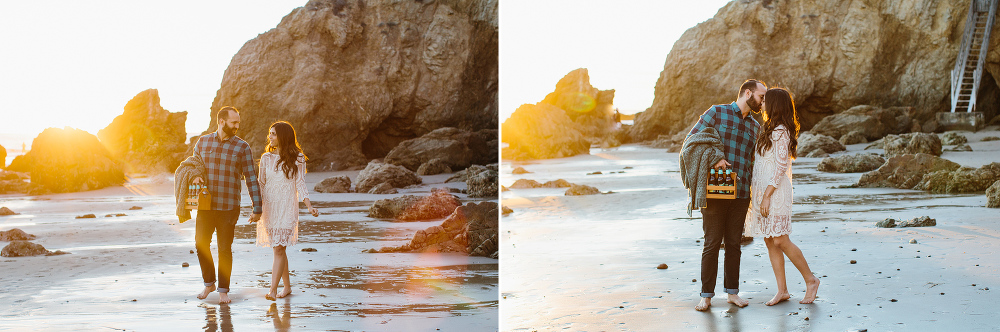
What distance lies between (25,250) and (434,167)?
26.5 feet

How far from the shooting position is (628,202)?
8.79 meters

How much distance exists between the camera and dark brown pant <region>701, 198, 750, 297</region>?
3420mm

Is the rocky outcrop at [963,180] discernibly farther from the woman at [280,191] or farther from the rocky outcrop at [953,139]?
the rocky outcrop at [953,139]

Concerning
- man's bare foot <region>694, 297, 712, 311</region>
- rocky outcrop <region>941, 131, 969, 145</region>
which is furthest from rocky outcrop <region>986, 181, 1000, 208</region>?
rocky outcrop <region>941, 131, 969, 145</region>

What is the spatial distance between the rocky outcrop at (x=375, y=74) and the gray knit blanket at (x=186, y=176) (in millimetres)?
9848

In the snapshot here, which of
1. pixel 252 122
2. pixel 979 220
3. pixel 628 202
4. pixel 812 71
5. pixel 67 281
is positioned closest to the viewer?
pixel 67 281

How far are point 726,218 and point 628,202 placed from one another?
536cm

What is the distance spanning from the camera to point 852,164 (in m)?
11.8

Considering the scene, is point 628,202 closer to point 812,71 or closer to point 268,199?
point 268,199

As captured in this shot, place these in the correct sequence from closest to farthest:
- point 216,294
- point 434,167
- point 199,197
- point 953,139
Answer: point 199,197 → point 216,294 → point 434,167 → point 953,139

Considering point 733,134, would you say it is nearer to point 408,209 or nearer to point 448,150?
point 408,209

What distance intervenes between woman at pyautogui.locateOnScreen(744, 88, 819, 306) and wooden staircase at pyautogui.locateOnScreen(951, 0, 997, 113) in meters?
22.1

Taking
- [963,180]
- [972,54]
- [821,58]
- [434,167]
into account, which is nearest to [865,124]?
[972,54]

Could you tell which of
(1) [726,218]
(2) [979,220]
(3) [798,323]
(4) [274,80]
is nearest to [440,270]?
(1) [726,218]
